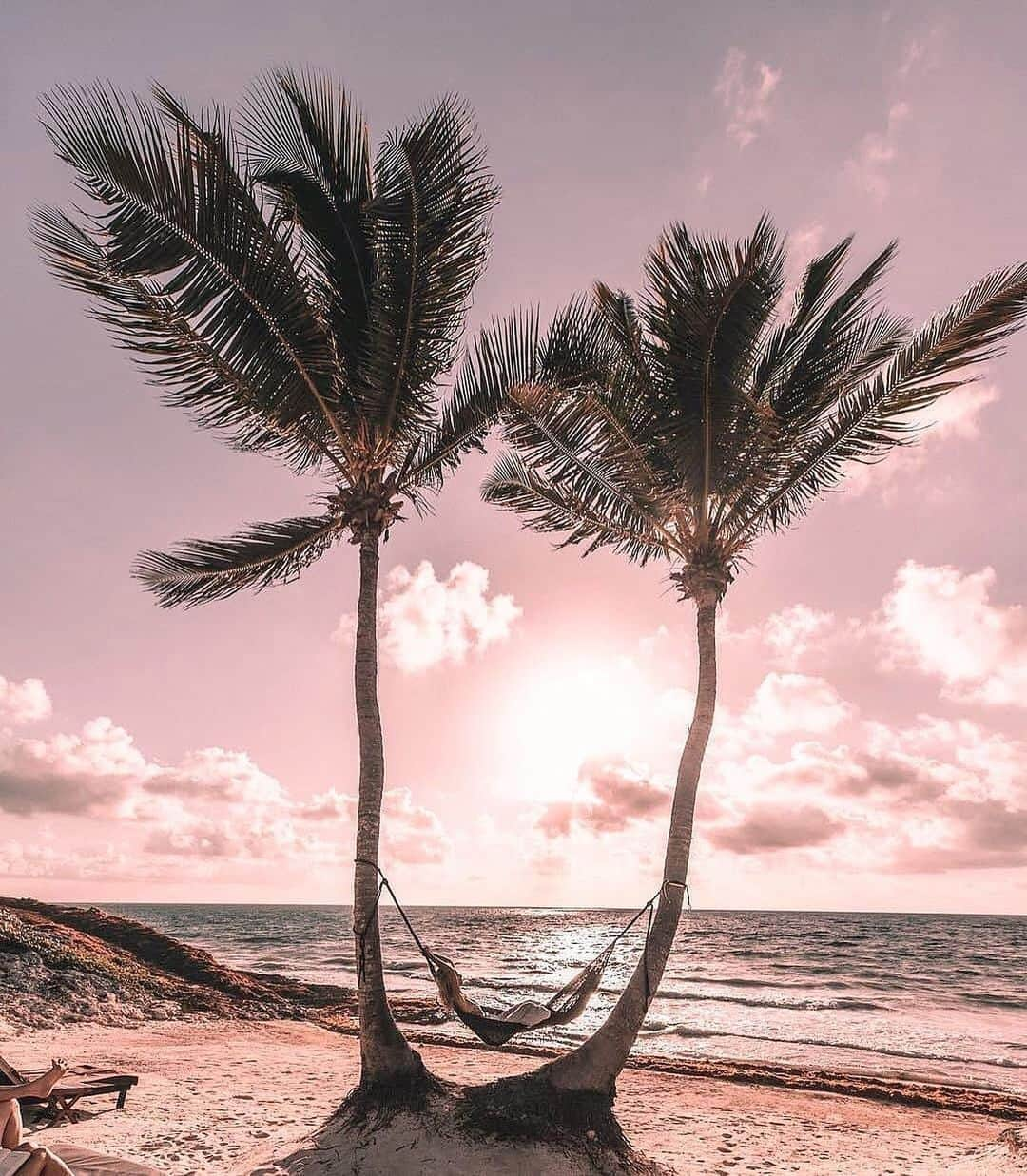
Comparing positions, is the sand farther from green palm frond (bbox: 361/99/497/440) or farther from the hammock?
green palm frond (bbox: 361/99/497/440)

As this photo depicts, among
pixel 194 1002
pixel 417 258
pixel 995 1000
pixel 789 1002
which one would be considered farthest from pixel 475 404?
pixel 995 1000

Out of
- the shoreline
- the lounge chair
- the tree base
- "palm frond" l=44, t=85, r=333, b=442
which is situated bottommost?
the shoreline

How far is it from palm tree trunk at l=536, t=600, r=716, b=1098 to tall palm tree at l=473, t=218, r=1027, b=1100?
0.04 ft

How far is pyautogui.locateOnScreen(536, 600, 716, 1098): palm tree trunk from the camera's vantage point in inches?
237

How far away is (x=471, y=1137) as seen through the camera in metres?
5.56

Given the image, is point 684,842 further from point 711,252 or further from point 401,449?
point 711,252

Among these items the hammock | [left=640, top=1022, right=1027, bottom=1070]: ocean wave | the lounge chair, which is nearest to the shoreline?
[left=640, top=1022, right=1027, bottom=1070]: ocean wave

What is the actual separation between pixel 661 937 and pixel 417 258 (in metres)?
5.67

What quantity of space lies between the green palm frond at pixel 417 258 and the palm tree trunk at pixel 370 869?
1.36 metres

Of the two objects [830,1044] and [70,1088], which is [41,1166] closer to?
[70,1088]

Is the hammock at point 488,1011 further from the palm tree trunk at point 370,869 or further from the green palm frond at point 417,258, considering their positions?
the green palm frond at point 417,258

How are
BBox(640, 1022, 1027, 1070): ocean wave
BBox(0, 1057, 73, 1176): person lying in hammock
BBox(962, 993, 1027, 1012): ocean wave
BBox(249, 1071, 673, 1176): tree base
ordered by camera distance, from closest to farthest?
BBox(0, 1057, 73, 1176): person lying in hammock
BBox(249, 1071, 673, 1176): tree base
BBox(640, 1022, 1027, 1070): ocean wave
BBox(962, 993, 1027, 1012): ocean wave

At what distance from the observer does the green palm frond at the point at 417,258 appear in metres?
6.29

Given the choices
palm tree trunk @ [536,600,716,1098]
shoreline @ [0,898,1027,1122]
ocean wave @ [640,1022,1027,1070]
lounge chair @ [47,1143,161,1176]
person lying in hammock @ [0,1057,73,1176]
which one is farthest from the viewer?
ocean wave @ [640,1022,1027,1070]
